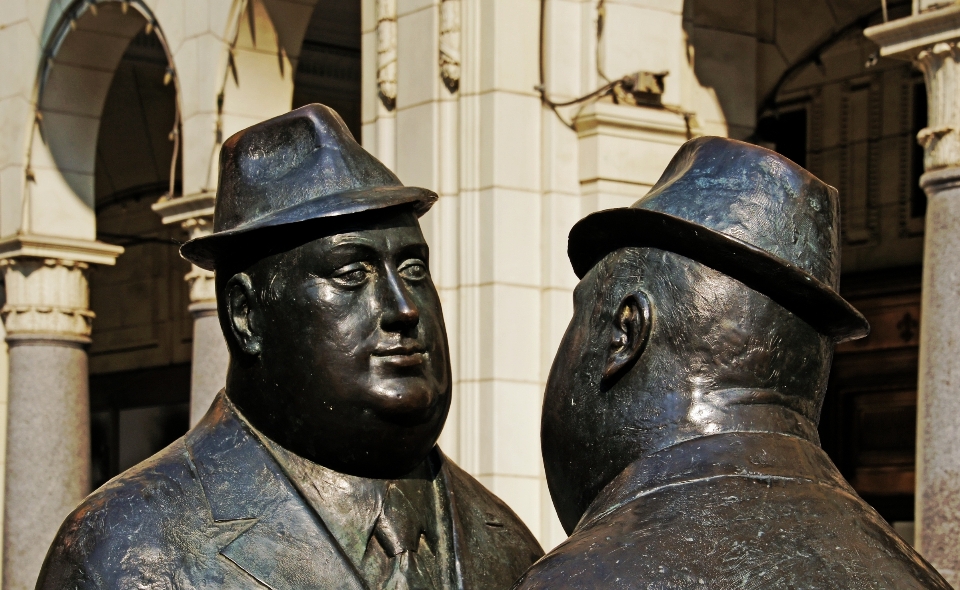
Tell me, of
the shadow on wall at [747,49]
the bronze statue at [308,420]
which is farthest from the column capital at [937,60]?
the bronze statue at [308,420]

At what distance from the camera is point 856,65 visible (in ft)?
41.0

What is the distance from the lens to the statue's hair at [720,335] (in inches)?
88.4

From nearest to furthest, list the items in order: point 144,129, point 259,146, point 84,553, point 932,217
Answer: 1. point 84,553
2. point 259,146
3. point 932,217
4. point 144,129

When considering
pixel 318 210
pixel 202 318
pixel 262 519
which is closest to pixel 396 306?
pixel 318 210

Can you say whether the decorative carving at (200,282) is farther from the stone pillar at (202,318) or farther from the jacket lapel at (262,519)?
the jacket lapel at (262,519)

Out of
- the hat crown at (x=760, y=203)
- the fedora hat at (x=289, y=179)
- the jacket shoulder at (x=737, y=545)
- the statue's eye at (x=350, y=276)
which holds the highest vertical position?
the fedora hat at (x=289, y=179)

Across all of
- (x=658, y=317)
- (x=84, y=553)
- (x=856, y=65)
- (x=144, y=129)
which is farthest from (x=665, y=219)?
(x=144, y=129)

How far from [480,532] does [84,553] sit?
2.35ft

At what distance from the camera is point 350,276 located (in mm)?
2922

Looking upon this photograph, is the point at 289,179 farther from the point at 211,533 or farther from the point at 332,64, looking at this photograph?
the point at 332,64

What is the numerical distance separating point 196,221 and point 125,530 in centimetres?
815

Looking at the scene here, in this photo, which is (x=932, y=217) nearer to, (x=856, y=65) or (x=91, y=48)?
(x=856, y=65)

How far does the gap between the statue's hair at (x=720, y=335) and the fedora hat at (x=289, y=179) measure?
2.54ft

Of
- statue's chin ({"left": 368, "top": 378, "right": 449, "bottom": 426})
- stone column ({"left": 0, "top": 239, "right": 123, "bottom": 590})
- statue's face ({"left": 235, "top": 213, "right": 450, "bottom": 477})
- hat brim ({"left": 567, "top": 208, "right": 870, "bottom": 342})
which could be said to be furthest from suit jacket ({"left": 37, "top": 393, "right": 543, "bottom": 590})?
stone column ({"left": 0, "top": 239, "right": 123, "bottom": 590})
